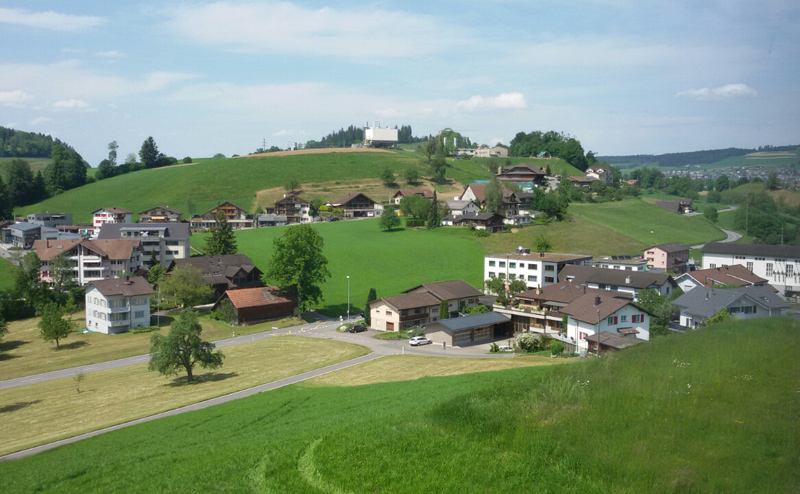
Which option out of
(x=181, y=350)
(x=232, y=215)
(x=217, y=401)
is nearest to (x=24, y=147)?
(x=232, y=215)

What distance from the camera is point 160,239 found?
65312 millimetres

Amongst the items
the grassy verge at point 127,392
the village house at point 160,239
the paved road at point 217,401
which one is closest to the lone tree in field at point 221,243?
the village house at point 160,239

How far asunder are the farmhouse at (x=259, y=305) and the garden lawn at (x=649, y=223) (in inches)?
2018

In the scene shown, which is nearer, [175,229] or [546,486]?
[546,486]

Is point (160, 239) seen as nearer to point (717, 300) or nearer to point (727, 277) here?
point (717, 300)

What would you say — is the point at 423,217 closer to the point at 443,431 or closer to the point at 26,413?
the point at 26,413

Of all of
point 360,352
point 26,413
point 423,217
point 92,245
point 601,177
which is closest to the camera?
point 26,413

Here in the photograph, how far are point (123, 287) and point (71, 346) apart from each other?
730 cm

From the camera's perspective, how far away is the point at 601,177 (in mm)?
128500

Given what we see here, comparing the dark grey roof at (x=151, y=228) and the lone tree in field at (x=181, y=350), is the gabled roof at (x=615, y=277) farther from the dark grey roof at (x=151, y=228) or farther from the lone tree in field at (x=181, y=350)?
the dark grey roof at (x=151, y=228)

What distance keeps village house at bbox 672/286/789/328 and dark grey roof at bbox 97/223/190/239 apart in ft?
179

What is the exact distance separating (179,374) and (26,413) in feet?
29.7

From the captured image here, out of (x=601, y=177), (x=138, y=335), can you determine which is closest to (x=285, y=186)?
(x=138, y=335)

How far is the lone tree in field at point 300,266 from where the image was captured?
5288 centimetres
